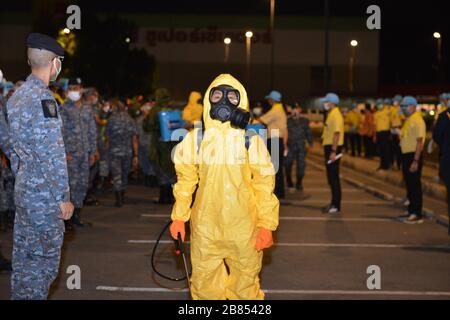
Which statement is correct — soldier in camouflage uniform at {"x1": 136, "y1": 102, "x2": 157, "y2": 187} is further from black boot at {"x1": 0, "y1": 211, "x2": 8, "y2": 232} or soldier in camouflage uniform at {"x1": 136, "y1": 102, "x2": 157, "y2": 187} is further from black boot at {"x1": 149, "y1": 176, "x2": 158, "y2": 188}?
black boot at {"x1": 0, "y1": 211, "x2": 8, "y2": 232}

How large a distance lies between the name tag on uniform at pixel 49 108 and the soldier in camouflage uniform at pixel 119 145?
8.33 m

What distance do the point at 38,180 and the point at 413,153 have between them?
8.16m

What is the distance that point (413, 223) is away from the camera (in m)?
13.5

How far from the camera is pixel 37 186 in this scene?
20.7ft

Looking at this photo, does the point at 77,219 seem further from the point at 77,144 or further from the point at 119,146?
the point at 119,146

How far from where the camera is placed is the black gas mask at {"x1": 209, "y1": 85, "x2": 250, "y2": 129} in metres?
6.33

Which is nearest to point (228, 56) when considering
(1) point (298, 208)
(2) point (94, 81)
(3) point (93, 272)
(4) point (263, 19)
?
(4) point (263, 19)

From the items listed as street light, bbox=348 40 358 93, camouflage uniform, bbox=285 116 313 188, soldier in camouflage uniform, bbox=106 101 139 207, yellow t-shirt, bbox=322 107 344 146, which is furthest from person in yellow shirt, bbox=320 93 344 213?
street light, bbox=348 40 358 93

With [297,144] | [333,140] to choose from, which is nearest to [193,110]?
[297,144]

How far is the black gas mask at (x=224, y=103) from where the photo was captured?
20.8 ft

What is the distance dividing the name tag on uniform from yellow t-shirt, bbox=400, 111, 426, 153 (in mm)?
7955

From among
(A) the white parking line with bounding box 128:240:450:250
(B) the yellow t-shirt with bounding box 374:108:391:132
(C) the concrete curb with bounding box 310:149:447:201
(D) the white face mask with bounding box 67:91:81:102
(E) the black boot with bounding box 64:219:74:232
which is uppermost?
(D) the white face mask with bounding box 67:91:81:102

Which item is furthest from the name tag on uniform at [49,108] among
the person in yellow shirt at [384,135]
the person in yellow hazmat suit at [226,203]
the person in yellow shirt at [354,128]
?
the person in yellow shirt at [354,128]
